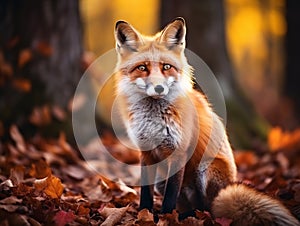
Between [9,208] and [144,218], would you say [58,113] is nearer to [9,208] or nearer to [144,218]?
[144,218]

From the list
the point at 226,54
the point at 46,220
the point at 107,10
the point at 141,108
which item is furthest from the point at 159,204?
the point at 107,10

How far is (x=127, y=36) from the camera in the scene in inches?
167

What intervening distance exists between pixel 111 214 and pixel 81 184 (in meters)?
1.43

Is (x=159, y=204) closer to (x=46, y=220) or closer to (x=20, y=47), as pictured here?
(x=46, y=220)

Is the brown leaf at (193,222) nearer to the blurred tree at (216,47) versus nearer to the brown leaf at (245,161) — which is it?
the brown leaf at (245,161)

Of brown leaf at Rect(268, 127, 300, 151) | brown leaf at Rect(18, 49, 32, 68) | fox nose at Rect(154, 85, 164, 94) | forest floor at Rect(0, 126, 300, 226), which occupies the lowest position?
brown leaf at Rect(268, 127, 300, 151)

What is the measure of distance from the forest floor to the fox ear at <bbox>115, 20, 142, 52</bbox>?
1.30 m

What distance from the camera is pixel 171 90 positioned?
4148mm

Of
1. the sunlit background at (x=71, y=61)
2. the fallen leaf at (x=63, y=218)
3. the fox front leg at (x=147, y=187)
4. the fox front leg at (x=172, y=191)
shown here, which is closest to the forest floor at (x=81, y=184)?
the fallen leaf at (x=63, y=218)

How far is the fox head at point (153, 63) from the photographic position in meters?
3.98

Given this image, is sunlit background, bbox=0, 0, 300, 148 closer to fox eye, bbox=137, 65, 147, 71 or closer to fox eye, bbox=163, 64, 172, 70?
fox eye, bbox=137, 65, 147, 71

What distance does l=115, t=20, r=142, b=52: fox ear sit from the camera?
4.18 m

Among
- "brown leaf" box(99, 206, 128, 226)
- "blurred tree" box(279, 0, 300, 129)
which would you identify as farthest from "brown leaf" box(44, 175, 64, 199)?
"blurred tree" box(279, 0, 300, 129)

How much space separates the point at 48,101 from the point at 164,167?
115 inches
